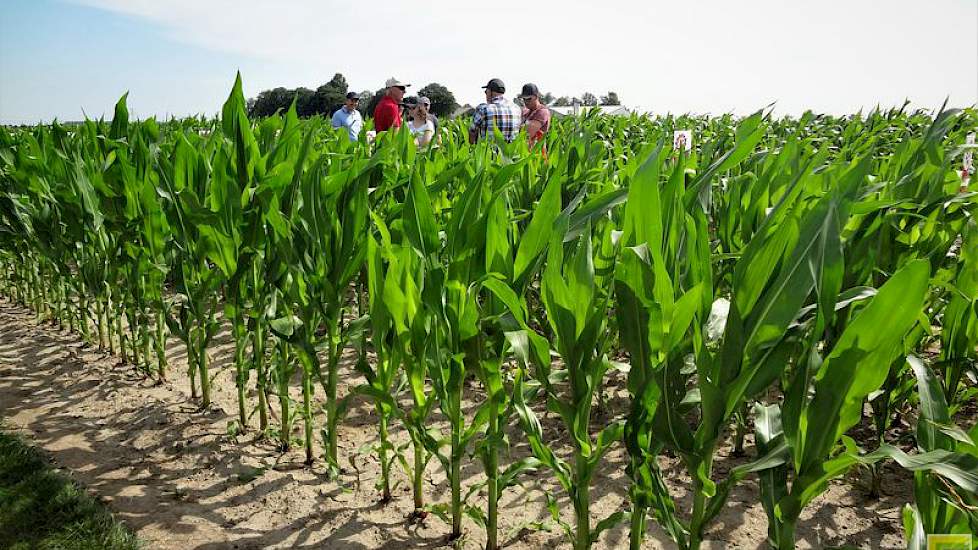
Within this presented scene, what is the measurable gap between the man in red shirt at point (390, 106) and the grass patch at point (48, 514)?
533 centimetres

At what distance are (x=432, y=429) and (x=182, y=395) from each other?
82.1 inches

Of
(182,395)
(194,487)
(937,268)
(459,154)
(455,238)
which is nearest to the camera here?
(455,238)

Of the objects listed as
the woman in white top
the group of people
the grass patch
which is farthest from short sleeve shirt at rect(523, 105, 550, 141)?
the grass patch

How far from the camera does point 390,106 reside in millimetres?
7543

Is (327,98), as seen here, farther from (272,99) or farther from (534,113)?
(534,113)

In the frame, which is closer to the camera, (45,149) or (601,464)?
(601,464)

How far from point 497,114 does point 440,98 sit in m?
53.3

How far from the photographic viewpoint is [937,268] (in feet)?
7.89

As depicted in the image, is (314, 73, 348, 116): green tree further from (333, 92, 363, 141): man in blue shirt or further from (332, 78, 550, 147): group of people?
(332, 78, 550, 147): group of people

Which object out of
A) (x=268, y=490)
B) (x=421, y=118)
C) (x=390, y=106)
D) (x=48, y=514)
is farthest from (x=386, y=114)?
(x=48, y=514)

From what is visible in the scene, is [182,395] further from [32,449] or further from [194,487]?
[194,487]

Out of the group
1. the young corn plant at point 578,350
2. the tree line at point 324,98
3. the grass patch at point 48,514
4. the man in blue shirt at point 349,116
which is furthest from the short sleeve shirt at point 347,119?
the tree line at point 324,98

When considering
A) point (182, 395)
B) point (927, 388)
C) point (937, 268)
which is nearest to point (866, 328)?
point (927, 388)

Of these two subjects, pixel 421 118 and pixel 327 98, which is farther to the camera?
pixel 327 98
